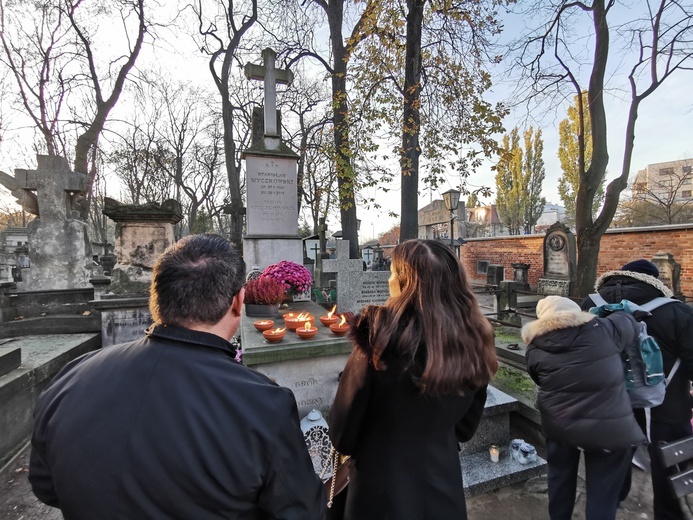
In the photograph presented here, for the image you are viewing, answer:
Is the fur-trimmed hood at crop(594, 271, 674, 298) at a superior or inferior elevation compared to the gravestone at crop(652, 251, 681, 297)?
superior

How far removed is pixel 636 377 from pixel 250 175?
6.06m

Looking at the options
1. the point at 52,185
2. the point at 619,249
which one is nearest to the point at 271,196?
the point at 52,185

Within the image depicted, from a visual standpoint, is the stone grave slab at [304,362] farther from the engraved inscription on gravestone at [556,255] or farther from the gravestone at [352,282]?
the engraved inscription on gravestone at [556,255]

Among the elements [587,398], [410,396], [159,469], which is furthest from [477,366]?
[587,398]

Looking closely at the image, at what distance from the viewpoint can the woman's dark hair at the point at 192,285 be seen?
107 cm

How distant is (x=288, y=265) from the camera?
4.14 metres

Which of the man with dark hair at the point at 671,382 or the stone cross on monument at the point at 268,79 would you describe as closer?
the man with dark hair at the point at 671,382

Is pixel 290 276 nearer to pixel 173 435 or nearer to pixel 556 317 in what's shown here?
pixel 556 317

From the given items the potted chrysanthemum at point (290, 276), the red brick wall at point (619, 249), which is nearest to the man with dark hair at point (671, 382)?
the potted chrysanthemum at point (290, 276)

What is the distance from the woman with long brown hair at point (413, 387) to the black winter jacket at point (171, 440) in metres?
0.45

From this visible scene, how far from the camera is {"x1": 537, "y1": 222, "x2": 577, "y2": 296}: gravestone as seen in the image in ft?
40.3

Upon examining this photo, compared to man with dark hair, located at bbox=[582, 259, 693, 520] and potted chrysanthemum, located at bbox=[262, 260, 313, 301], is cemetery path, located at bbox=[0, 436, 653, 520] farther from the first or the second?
potted chrysanthemum, located at bbox=[262, 260, 313, 301]

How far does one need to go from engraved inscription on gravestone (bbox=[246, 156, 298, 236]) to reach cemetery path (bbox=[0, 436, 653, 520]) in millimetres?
4448

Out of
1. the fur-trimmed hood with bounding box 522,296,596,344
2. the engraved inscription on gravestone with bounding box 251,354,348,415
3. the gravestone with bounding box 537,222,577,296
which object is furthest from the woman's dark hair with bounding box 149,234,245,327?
the gravestone with bounding box 537,222,577,296
